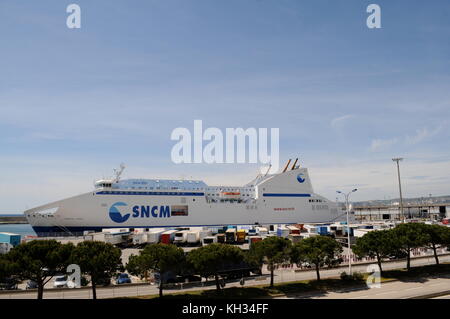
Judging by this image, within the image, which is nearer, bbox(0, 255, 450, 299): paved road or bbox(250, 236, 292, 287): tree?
bbox(0, 255, 450, 299): paved road

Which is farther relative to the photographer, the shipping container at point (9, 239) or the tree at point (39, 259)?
the shipping container at point (9, 239)

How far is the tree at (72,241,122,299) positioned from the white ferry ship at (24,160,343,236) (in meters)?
45.2

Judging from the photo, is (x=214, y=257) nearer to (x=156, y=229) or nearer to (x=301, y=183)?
(x=156, y=229)

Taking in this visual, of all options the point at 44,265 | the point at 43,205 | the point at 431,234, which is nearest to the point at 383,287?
the point at 431,234

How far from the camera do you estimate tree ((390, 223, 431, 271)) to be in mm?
34969

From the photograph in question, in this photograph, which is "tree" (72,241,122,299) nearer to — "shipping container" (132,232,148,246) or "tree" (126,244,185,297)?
"tree" (126,244,185,297)

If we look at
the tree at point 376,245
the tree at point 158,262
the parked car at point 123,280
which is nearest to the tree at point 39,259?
the tree at point 158,262

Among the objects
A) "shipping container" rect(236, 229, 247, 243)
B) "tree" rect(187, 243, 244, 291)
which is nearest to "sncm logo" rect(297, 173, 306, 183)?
"shipping container" rect(236, 229, 247, 243)

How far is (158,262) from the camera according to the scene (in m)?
27.1

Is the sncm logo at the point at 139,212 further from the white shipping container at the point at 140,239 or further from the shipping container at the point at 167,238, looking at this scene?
the shipping container at the point at 167,238

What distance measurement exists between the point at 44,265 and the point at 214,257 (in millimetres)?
14796

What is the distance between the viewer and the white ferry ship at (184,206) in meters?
68.0

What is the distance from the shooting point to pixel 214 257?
28031mm

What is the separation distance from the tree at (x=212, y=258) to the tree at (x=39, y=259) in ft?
37.1
